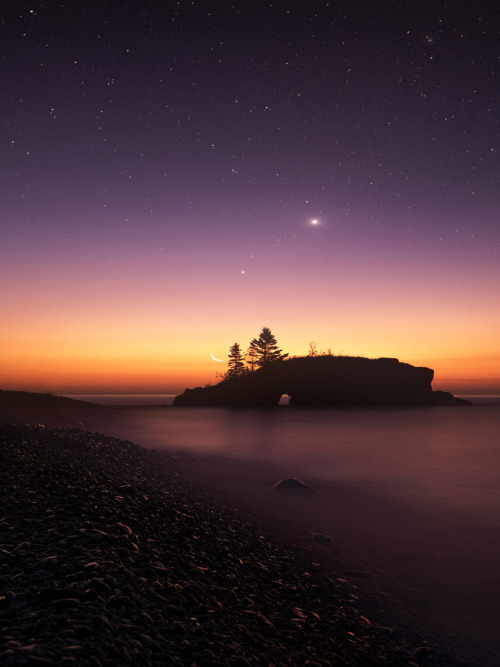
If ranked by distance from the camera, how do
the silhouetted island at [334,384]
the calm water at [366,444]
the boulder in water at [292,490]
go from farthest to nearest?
the silhouetted island at [334,384] < the calm water at [366,444] < the boulder in water at [292,490]

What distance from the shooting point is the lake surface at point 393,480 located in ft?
24.5

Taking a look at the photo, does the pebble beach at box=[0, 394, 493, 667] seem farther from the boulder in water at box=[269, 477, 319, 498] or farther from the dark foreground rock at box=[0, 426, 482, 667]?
the boulder in water at box=[269, 477, 319, 498]

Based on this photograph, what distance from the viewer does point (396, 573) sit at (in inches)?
293

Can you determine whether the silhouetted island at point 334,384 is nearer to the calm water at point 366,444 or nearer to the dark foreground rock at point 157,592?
the calm water at point 366,444

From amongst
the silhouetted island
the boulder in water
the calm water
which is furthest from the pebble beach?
the silhouetted island

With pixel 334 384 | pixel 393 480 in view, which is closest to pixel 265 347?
pixel 334 384

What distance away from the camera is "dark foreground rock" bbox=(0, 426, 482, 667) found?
3.25 metres

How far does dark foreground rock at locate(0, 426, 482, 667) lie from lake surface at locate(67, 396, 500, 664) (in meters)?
1.93

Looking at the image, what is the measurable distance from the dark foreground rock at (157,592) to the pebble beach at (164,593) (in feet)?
0.05

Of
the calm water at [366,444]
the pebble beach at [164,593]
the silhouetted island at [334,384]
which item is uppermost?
the silhouetted island at [334,384]

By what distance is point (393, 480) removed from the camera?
17.0 metres

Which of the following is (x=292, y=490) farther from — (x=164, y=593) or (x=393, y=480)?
(x=164, y=593)

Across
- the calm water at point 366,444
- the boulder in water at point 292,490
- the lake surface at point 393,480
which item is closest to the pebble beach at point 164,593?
the lake surface at point 393,480

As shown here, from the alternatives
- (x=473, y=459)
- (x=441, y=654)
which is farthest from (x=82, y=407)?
(x=441, y=654)
